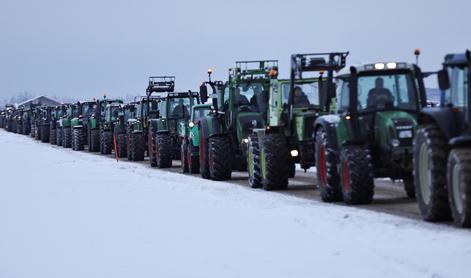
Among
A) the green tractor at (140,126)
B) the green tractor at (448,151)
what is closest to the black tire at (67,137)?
the green tractor at (140,126)

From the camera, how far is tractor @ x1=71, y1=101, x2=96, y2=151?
46281mm

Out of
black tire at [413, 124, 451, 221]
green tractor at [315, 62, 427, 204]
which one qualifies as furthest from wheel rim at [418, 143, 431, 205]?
green tractor at [315, 62, 427, 204]

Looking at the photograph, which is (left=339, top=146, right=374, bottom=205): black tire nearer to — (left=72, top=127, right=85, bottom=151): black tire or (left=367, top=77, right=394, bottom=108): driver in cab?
(left=367, top=77, right=394, bottom=108): driver in cab

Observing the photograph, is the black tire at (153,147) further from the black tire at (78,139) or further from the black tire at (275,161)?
the black tire at (78,139)

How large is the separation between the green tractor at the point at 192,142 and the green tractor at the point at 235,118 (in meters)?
2.13

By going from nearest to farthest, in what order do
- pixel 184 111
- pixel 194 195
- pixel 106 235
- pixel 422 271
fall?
pixel 422 271 → pixel 106 235 → pixel 194 195 → pixel 184 111

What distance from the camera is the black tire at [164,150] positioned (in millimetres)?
29625

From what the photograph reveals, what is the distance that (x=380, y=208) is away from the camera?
1536 centimetres

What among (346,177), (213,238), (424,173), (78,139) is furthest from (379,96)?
(78,139)

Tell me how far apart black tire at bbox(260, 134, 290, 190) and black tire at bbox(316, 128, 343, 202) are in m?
2.27

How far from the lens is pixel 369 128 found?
1612 centimetres

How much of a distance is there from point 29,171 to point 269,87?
991 cm

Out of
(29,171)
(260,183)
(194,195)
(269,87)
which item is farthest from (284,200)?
(29,171)

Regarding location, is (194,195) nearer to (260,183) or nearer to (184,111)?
(260,183)
